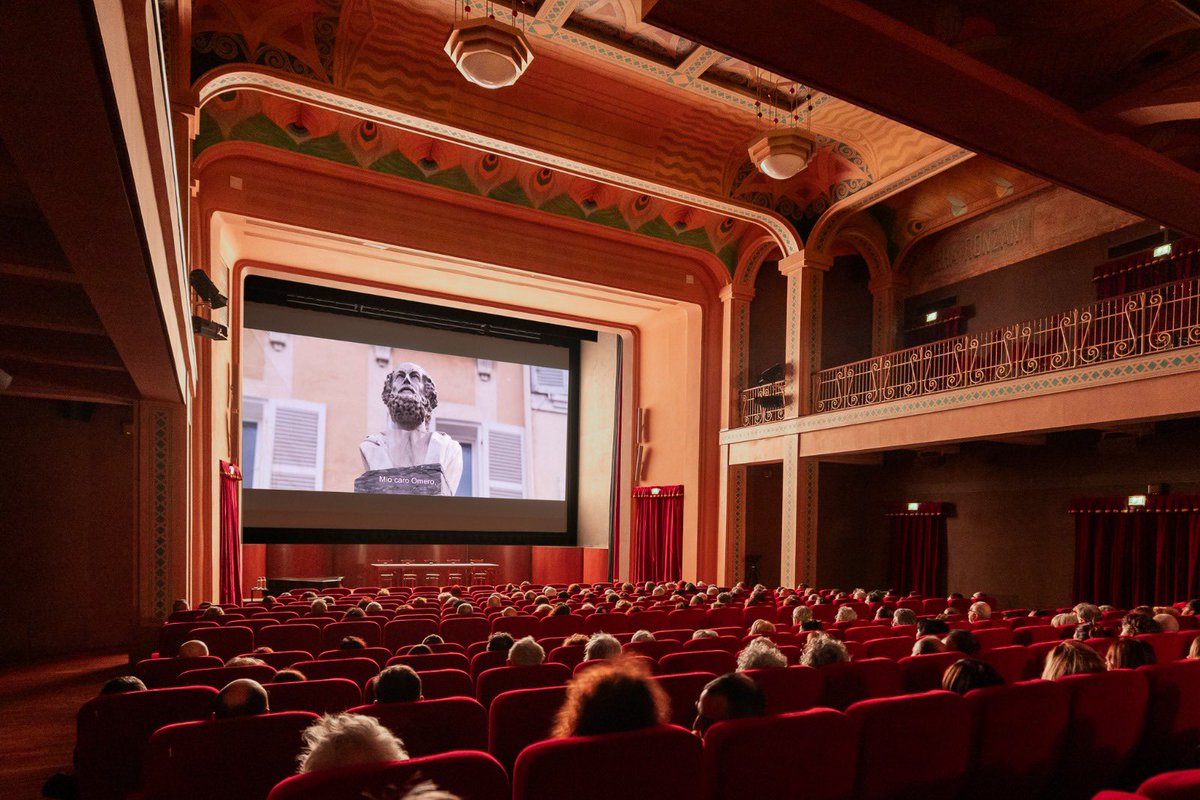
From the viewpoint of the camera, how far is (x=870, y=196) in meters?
12.4

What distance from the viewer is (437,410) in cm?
1609

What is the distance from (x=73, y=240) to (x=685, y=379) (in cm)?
1263

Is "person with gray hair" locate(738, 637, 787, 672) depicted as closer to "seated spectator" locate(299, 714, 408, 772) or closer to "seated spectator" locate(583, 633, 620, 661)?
"seated spectator" locate(583, 633, 620, 661)

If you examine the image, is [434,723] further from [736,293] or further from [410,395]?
[410,395]

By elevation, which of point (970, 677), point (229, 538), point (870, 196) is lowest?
point (229, 538)

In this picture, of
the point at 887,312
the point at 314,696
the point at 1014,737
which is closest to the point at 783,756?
the point at 1014,737

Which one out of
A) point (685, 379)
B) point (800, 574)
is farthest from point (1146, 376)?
point (685, 379)

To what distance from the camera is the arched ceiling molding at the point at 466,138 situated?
31.5 ft

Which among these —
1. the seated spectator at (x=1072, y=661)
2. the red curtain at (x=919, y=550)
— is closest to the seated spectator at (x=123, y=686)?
the seated spectator at (x=1072, y=661)

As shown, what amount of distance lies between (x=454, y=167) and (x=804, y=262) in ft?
20.5

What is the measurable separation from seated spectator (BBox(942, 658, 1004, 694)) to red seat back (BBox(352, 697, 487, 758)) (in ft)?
6.02

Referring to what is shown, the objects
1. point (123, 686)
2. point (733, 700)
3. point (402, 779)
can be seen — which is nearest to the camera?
point (402, 779)

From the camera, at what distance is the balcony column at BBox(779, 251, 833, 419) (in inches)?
506

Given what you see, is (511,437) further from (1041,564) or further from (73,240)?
(73,240)
